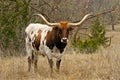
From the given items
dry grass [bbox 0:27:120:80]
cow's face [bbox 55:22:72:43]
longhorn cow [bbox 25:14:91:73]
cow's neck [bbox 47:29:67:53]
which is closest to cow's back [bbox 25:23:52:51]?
longhorn cow [bbox 25:14:91:73]

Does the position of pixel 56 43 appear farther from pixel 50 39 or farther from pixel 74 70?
pixel 74 70

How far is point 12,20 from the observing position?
14188 millimetres

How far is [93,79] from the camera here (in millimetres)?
8102

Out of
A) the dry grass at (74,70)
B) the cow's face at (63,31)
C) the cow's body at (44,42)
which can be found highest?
the cow's face at (63,31)

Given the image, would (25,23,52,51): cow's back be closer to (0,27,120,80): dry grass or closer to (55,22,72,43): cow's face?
(55,22,72,43): cow's face

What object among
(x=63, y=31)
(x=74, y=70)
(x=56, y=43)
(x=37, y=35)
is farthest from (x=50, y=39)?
(x=74, y=70)

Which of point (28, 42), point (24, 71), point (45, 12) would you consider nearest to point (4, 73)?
point (24, 71)

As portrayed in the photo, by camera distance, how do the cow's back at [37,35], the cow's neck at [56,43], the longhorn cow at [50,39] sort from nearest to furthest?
1. the longhorn cow at [50,39]
2. the cow's neck at [56,43]
3. the cow's back at [37,35]

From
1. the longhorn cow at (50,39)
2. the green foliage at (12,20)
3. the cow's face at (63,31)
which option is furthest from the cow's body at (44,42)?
the green foliage at (12,20)

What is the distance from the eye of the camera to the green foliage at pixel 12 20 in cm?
1405

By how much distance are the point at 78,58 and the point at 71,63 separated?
33.9 inches

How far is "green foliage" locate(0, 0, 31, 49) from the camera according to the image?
14.1 metres

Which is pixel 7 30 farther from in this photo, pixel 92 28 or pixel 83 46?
pixel 92 28

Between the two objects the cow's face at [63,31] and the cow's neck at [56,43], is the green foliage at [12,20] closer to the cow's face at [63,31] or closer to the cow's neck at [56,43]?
the cow's neck at [56,43]
